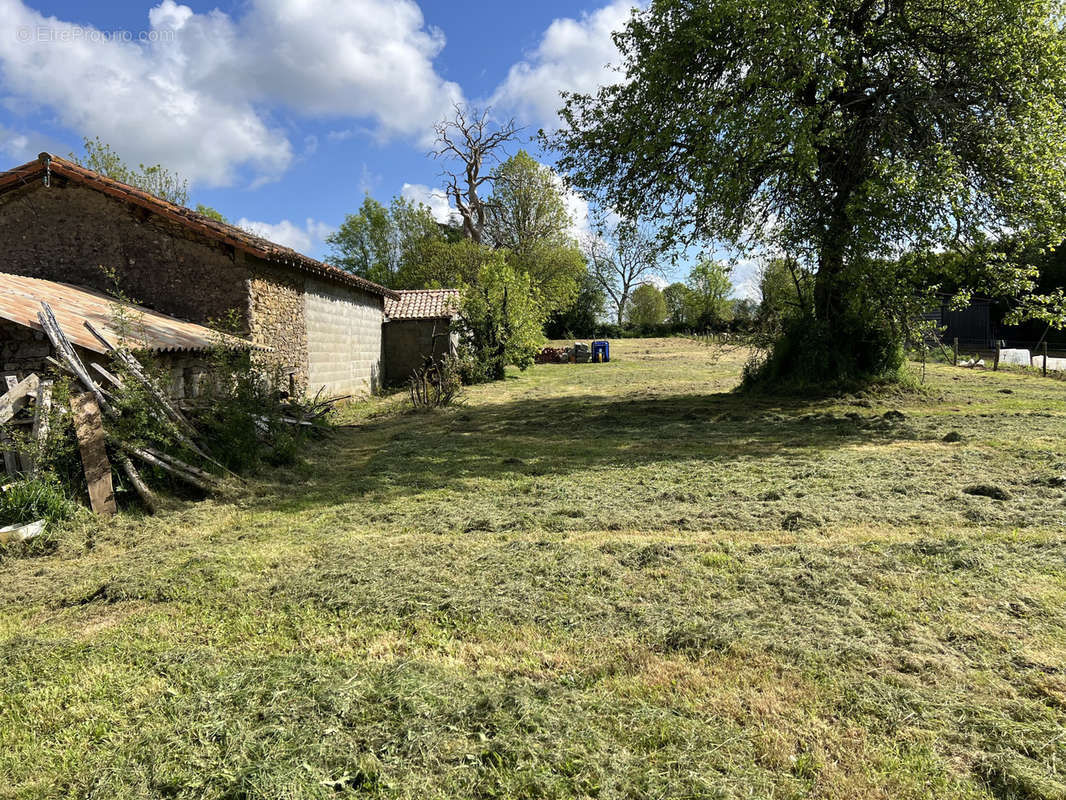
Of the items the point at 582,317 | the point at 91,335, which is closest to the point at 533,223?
the point at 582,317

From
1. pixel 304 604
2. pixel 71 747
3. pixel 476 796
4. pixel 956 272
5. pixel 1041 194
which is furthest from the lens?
pixel 956 272

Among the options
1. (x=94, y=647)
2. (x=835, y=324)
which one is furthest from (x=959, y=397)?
(x=94, y=647)

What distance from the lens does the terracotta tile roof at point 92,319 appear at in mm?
7607

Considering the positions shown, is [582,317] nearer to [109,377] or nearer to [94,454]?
[109,377]

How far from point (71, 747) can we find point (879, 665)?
4.16m

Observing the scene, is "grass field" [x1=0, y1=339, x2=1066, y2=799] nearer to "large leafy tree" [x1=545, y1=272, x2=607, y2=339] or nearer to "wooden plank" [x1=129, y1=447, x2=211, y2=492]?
"wooden plank" [x1=129, y1=447, x2=211, y2=492]

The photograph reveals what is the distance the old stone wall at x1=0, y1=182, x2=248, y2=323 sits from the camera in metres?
12.0

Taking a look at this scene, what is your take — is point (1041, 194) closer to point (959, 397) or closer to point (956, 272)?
point (956, 272)

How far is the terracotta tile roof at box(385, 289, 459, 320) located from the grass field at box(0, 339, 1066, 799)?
14356mm

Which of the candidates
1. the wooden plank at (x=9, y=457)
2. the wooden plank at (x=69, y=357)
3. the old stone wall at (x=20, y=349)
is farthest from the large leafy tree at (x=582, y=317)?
the wooden plank at (x=9, y=457)

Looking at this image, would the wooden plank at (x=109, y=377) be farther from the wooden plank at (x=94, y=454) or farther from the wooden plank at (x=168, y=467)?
the wooden plank at (x=168, y=467)

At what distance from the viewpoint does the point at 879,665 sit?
3.42m

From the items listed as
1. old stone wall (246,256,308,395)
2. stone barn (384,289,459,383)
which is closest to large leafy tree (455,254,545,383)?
stone barn (384,289,459,383)

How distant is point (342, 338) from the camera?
55.4ft
